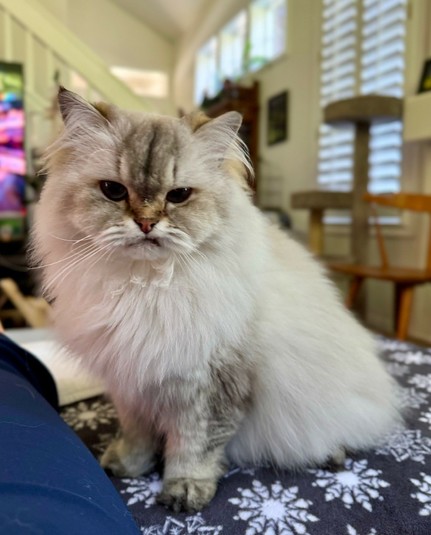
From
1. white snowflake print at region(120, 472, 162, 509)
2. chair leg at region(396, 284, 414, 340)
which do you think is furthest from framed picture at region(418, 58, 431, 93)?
white snowflake print at region(120, 472, 162, 509)

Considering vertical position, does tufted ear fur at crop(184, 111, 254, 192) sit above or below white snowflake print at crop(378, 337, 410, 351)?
above

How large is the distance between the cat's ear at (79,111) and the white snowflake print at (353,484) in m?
0.72

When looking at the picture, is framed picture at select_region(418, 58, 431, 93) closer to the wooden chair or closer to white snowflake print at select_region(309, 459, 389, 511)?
the wooden chair

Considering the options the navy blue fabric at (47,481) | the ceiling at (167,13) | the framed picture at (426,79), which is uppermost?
the ceiling at (167,13)

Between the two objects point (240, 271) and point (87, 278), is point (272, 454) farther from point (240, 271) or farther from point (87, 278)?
point (87, 278)

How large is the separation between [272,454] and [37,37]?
9.48 feet

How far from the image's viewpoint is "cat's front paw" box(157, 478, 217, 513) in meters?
0.73

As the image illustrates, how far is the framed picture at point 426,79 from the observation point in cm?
271

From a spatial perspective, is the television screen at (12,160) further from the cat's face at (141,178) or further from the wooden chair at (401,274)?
the cat's face at (141,178)

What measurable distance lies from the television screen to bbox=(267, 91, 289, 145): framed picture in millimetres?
2251

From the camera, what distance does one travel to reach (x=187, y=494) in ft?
2.43

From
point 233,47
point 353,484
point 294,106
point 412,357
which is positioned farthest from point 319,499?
point 233,47

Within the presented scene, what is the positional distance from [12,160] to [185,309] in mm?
3273

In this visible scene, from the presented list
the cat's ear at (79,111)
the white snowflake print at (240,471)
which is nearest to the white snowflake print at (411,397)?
the white snowflake print at (240,471)
